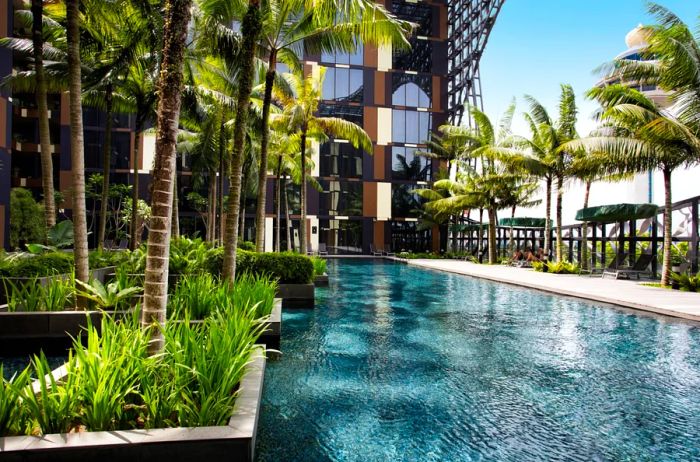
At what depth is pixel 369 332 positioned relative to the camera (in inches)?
340

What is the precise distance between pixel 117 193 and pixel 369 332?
2404 centimetres

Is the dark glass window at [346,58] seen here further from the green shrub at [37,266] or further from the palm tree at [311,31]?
the green shrub at [37,266]

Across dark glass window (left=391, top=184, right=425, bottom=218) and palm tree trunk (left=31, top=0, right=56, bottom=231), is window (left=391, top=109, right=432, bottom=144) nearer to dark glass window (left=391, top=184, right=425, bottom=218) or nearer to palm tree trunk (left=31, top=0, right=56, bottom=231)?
dark glass window (left=391, top=184, right=425, bottom=218)

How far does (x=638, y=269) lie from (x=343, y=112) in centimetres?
2499

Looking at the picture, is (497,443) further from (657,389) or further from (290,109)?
(290,109)

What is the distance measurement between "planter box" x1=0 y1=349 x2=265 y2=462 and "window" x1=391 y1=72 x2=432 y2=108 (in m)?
37.9

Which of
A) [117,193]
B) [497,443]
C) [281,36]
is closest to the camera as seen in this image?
[497,443]

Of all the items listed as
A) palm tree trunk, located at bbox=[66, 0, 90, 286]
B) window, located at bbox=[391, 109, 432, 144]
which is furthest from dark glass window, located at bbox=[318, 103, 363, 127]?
palm tree trunk, located at bbox=[66, 0, 90, 286]

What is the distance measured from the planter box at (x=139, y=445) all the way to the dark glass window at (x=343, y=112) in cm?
3595

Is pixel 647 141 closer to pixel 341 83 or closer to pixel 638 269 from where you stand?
pixel 638 269

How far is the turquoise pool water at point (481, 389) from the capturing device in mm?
4012

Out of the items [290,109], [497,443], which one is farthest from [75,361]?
[290,109]

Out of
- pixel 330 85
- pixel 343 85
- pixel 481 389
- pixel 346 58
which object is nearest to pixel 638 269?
pixel 481 389

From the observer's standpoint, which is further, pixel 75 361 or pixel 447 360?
pixel 447 360
